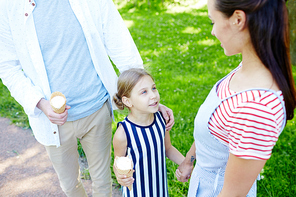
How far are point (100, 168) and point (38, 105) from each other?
0.79 m

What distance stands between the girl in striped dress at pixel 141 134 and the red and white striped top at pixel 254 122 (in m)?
0.78

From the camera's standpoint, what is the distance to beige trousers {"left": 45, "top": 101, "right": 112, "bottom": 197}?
2109 mm

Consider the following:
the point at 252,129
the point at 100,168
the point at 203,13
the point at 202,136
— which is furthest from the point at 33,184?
the point at 203,13

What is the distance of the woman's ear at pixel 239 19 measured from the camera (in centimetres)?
108

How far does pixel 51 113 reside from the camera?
1824 millimetres

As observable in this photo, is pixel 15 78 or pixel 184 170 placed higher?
pixel 15 78

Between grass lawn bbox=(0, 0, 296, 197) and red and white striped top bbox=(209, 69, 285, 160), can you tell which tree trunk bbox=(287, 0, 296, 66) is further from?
red and white striped top bbox=(209, 69, 285, 160)

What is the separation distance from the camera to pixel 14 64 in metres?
1.94

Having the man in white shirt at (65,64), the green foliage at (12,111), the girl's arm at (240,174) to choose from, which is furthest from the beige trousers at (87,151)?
the green foliage at (12,111)

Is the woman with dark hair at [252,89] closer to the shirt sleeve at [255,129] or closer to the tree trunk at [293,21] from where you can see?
the shirt sleeve at [255,129]

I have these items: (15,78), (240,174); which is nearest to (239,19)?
(240,174)

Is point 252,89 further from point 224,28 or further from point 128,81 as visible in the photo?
point 128,81

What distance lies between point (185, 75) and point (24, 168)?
3.06m

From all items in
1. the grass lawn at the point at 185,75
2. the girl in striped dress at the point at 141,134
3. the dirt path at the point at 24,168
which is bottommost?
the dirt path at the point at 24,168
